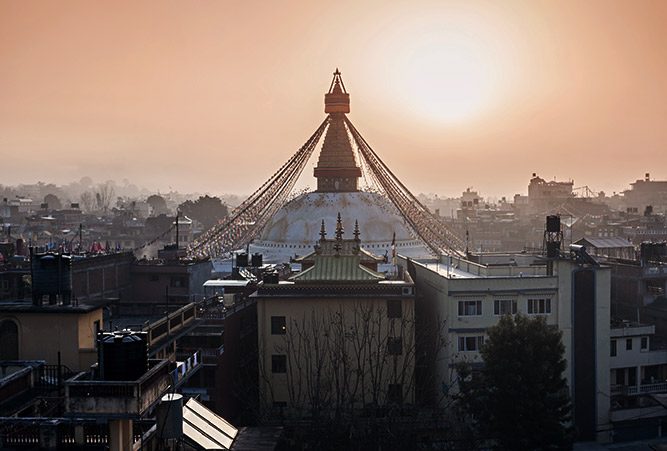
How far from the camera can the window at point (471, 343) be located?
28391 millimetres

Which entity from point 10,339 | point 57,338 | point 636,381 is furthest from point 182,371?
point 636,381

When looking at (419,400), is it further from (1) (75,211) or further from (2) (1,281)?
(1) (75,211)

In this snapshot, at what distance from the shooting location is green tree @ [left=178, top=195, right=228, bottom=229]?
120750 mm

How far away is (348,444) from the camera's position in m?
22.9

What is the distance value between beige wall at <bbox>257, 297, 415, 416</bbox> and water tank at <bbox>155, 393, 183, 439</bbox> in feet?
36.4

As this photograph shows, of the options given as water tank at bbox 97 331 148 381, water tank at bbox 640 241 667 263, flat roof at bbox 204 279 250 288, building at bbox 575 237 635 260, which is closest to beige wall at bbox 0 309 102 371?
water tank at bbox 97 331 148 381

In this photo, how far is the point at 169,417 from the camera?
16.2 meters

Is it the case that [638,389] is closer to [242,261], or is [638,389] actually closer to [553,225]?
[553,225]

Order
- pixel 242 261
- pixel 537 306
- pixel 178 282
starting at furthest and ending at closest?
1. pixel 242 261
2. pixel 178 282
3. pixel 537 306

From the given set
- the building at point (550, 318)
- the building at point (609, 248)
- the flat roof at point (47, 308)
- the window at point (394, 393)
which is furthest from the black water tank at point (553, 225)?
the flat roof at point (47, 308)

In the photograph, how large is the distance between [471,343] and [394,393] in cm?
337

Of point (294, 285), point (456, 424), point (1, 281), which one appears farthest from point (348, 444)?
point (1, 281)

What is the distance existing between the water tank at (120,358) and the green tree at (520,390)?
13692 mm

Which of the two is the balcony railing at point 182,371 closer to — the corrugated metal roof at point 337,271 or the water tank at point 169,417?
the water tank at point 169,417
